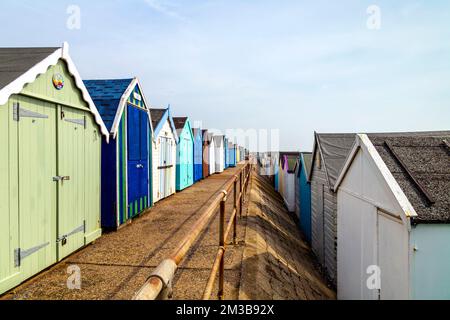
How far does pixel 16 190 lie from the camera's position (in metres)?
3.63

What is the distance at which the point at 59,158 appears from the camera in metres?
4.57

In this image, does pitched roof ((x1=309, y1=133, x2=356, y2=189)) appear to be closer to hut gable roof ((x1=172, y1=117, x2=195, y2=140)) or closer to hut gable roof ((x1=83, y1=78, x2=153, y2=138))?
hut gable roof ((x1=83, y1=78, x2=153, y2=138))

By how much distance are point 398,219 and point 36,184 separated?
4.75m

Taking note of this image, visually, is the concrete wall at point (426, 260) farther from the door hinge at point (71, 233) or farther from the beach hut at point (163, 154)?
the beach hut at point (163, 154)

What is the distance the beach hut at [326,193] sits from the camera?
8049 millimetres

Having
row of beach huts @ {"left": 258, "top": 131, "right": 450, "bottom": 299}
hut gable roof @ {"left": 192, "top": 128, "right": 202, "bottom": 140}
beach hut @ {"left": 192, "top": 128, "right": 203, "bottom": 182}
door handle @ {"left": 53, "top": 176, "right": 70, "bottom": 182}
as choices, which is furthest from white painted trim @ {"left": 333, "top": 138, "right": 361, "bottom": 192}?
hut gable roof @ {"left": 192, "top": 128, "right": 202, "bottom": 140}

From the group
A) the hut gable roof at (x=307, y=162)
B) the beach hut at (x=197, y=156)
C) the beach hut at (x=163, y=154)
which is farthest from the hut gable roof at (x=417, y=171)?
the beach hut at (x=197, y=156)

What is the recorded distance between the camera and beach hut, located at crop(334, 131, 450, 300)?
3215mm

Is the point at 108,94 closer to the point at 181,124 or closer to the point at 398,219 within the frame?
the point at 398,219

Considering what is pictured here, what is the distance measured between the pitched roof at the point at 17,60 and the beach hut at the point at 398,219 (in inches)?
191

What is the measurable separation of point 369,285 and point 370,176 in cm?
164
